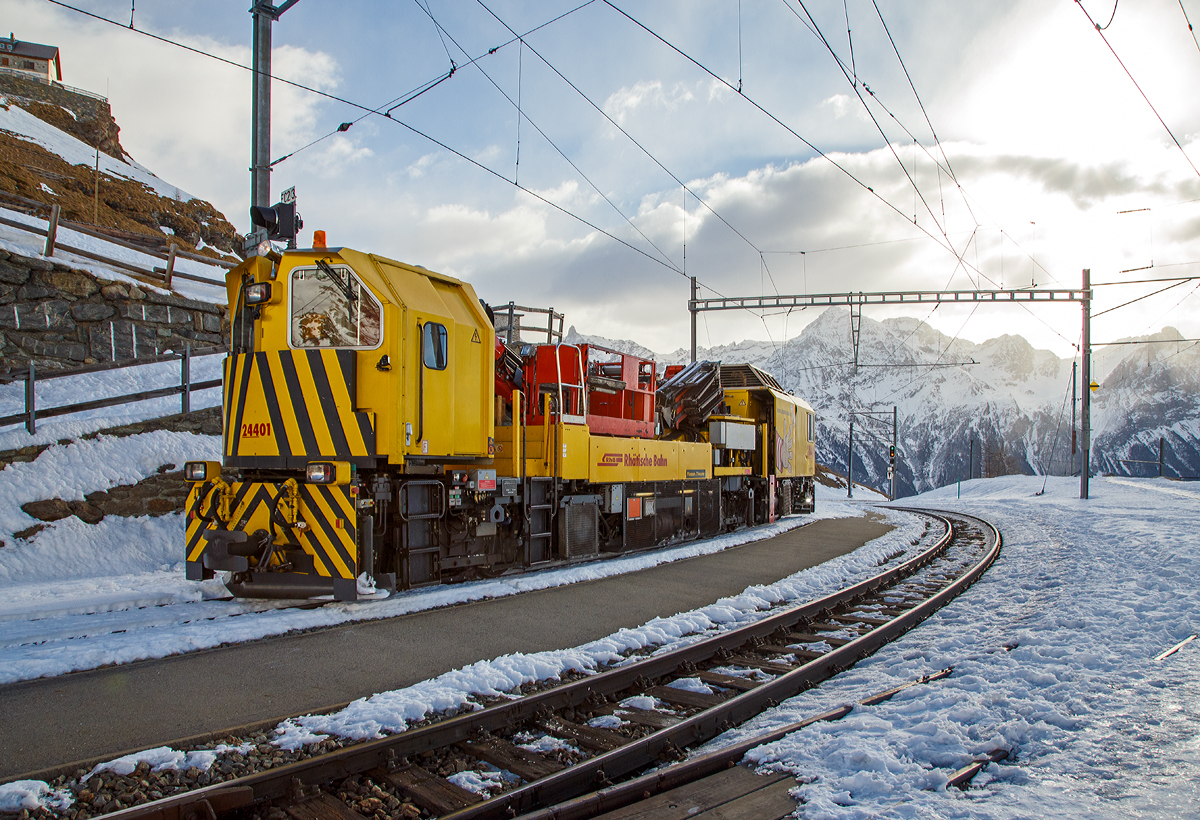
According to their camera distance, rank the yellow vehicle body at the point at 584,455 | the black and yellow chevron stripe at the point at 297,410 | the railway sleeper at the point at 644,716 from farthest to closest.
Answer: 1. the yellow vehicle body at the point at 584,455
2. the black and yellow chevron stripe at the point at 297,410
3. the railway sleeper at the point at 644,716

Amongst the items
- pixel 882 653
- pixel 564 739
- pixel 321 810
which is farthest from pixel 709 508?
pixel 321 810

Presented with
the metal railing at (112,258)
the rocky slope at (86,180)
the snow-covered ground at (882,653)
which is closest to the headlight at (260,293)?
the snow-covered ground at (882,653)

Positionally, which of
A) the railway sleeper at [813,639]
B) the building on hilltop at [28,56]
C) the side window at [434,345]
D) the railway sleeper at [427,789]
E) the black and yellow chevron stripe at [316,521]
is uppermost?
the building on hilltop at [28,56]

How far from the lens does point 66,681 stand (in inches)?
185

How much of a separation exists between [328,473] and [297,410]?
0.91m

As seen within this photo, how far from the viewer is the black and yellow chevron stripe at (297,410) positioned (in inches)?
281

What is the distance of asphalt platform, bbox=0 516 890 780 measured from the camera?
12.7 ft

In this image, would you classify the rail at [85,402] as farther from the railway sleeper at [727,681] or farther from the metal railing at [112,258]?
the railway sleeper at [727,681]

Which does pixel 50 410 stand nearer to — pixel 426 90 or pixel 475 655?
pixel 426 90

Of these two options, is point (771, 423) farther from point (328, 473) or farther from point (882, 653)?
point (328, 473)

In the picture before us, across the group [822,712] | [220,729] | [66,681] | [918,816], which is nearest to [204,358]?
[66,681]

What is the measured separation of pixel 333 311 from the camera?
7.32 meters

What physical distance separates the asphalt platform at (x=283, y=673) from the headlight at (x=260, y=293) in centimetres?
347

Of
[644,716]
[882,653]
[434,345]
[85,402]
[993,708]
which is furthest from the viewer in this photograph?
[85,402]
